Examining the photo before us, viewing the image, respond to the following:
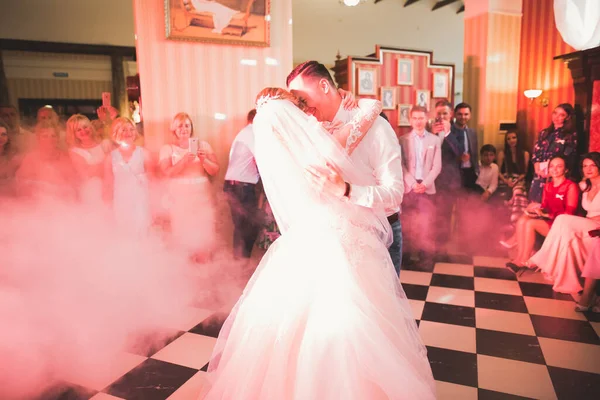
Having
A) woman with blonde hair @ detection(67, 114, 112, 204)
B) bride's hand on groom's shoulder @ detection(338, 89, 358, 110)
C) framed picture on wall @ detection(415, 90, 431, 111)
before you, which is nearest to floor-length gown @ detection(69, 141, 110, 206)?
woman with blonde hair @ detection(67, 114, 112, 204)

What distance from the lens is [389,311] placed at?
162 centimetres

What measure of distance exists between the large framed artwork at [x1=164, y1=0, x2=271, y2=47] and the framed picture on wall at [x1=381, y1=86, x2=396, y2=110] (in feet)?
8.55

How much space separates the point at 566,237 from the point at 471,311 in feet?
3.59

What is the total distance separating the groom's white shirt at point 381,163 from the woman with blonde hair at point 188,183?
8.95ft

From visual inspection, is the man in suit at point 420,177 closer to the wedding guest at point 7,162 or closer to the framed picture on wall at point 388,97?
the framed picture on wall at point 388,97

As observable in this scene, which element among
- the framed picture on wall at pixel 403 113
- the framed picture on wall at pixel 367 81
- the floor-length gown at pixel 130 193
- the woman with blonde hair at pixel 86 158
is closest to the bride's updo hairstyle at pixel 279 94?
the floor-length gown at pixel 130 193

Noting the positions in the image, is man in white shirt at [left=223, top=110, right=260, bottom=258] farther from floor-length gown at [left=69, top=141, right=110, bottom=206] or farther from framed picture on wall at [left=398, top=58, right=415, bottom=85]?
framed picture on wall at [left=398, top=58, right=415, bottom=85]

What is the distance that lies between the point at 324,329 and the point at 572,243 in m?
2.97

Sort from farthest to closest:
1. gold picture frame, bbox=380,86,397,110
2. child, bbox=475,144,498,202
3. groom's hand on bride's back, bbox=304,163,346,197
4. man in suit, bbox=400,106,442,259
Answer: gold picture frame, bbox=380,86,397,110, child, bbox=475,144,498,202, man in suit, bbox=400,106,442,259, groom's hand on bride's back, bbox=304,163,346,197

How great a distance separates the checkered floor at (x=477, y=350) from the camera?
227cm

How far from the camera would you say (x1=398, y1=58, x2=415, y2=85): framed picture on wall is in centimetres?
678

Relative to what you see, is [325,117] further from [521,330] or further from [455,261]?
[455,261]

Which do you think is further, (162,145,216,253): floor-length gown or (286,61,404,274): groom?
(162,145,216,253): floor-length gown

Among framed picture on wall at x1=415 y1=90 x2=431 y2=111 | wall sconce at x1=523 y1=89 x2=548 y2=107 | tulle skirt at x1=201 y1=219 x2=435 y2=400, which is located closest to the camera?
tulle skirt at x1=201 y1=219 x2=435 y2=400
